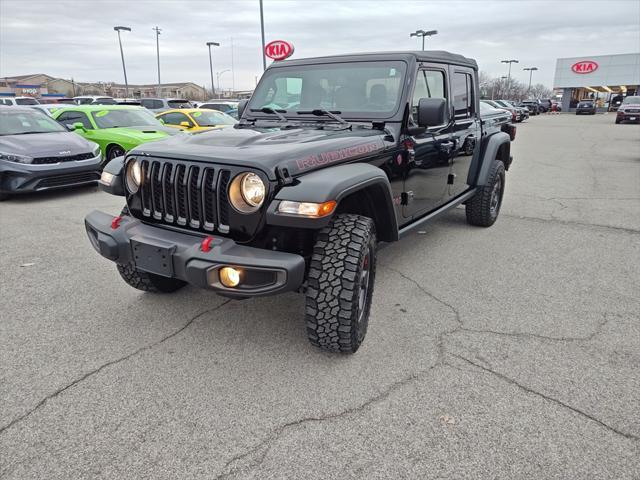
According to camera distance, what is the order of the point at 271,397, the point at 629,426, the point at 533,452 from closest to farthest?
1. the point at 533,452
2. the point at 629,426
3. the point at 271,397

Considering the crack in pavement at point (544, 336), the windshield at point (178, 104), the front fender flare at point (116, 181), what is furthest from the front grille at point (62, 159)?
the windshield at point (178, 104)

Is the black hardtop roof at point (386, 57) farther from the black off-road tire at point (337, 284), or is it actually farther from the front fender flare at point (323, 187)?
the black off-road tire at point (337, 284)

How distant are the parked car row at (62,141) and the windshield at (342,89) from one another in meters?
Result: 2.89

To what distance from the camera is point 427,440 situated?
7.21 ft

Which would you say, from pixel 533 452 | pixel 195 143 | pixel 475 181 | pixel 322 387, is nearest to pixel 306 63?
pixel 195 143

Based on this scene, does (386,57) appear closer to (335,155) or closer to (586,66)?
(335,155)

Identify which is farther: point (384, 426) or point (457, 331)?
point (457, 331)

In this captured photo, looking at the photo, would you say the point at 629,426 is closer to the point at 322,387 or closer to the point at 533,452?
the point at 533,452

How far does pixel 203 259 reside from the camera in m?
2.44

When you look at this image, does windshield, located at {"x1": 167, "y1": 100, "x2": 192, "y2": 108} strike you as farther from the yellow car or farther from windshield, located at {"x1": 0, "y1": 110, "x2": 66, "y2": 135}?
windshield, located at {"x1": 0, "y1": 110, "x2": 66, "y2": 135}

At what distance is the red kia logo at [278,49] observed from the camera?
19803 millimetres

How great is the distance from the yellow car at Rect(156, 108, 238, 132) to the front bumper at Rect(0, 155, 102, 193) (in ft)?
11.8

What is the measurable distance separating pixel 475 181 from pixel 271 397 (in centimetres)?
374

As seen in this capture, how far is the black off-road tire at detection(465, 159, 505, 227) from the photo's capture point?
5.41 m
